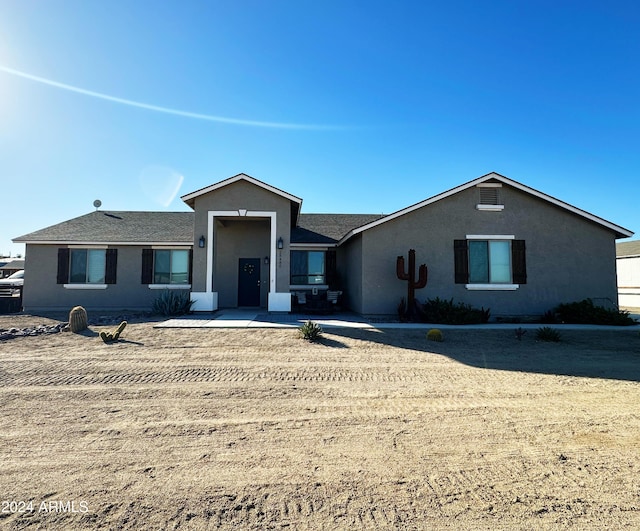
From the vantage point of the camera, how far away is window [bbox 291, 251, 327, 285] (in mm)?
16328

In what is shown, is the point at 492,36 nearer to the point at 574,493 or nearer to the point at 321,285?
the point at 321,285

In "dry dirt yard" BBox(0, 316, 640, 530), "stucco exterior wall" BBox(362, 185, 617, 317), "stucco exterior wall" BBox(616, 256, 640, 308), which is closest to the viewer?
"dry dirt yard" BBox(0, 316, 640, 530)

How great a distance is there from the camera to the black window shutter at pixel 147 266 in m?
15.6

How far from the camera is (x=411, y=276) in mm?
12172

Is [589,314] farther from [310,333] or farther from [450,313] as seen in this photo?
[310,333]

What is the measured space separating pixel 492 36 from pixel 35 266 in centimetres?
1966

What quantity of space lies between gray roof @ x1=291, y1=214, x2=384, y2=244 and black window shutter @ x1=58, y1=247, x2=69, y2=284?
9754 millimetres

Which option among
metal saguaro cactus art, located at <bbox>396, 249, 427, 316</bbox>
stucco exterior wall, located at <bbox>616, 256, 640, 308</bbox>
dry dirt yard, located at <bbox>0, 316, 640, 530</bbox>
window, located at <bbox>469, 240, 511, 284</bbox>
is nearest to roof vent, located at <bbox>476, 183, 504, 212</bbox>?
window, located at <bbox>469, 240, 511, 284</bbox>

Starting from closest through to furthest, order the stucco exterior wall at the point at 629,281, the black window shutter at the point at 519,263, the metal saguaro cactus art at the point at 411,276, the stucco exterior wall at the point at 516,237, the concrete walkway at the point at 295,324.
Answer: the concrete walkway at the point at 295,324, the metal saguaro cactus art at the point at 411,276, the stucco exterior wall at the point at 516,237, the black window shutter at the point at 519,263, the stucco exterior wall at the point at 629,281

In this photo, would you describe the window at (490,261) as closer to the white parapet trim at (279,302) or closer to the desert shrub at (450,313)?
the desert shrub at (450,313)

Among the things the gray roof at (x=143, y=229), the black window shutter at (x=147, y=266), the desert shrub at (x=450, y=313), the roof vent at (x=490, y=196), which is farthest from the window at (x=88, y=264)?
the roof vent at (x=490, y=196)

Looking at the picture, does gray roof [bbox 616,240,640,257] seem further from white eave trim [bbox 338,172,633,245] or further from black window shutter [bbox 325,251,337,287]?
black window shutter [bbox 325,251,337,287]

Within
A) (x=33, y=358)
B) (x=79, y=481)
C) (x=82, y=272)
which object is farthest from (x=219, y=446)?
(x=82, y=272)

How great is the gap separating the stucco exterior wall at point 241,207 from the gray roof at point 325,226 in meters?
2.56
